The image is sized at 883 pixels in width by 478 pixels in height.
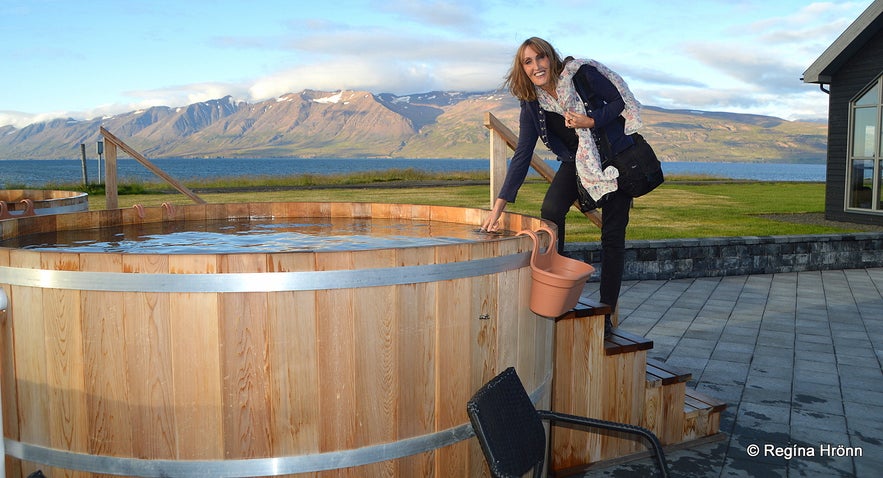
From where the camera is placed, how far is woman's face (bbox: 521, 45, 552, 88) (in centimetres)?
314

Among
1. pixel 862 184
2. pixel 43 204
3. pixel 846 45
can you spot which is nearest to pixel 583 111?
pixel 43 204

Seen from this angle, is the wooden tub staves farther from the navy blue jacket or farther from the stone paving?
the stone paving

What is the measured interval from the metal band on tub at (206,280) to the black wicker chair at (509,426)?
1.55 ft

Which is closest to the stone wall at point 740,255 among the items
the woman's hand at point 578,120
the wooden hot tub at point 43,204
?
the woman's hand at point 578,120

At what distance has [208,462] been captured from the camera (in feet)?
7.02

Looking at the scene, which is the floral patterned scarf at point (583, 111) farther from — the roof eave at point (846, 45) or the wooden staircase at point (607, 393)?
→ the roof eave at point (846, 45)

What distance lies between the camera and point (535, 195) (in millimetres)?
18797

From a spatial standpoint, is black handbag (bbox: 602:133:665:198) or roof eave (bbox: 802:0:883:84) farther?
roof eave (bbox: 802:0:883:84)

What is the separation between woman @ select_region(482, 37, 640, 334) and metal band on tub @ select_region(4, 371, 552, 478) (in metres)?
1.54

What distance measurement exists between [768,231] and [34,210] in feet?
33.1

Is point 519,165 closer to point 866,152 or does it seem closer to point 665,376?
point 665,376

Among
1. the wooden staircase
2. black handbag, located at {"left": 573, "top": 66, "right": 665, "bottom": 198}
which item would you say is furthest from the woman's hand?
the wooden staircase

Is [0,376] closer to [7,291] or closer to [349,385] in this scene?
[7,291]

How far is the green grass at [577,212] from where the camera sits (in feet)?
36.4
